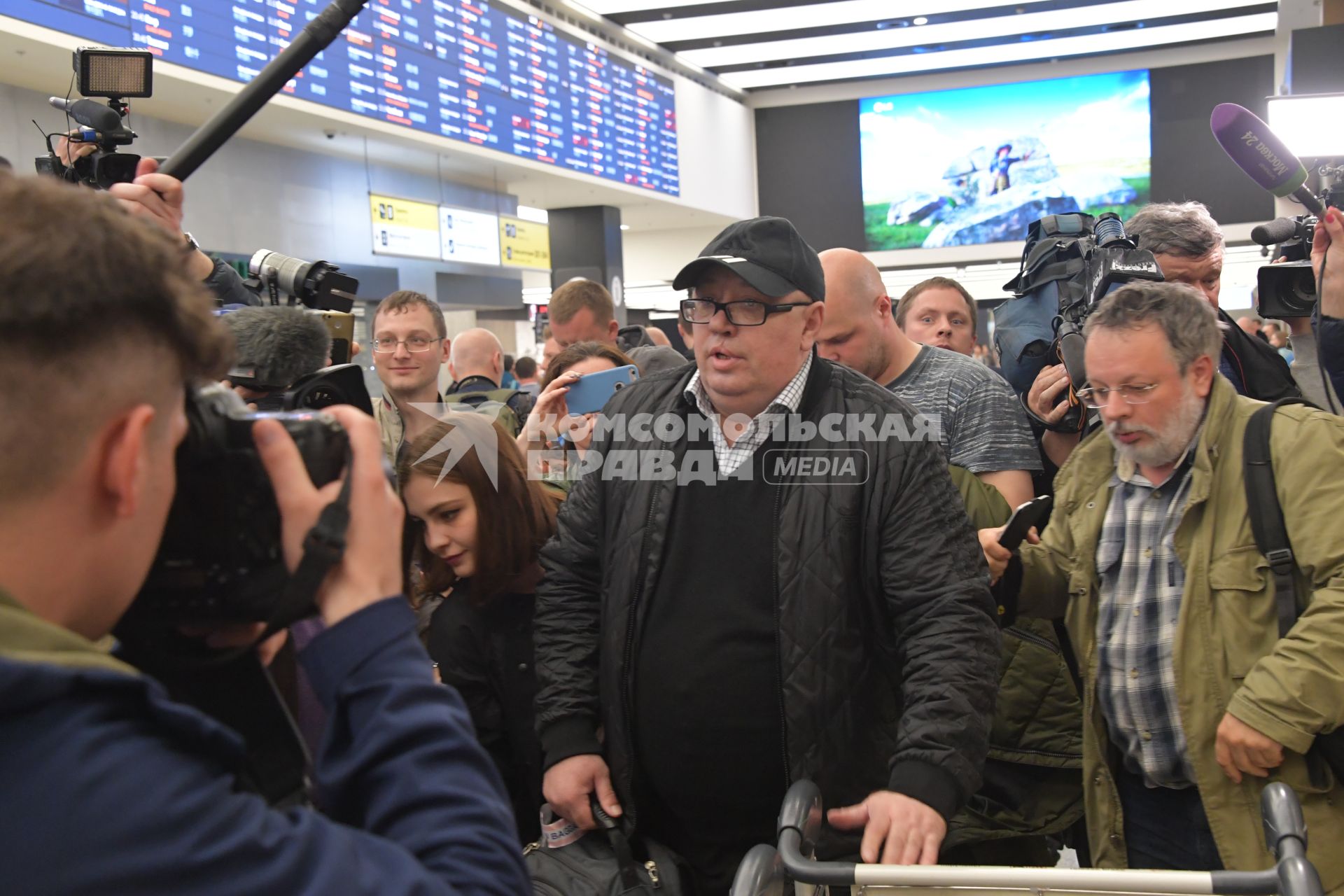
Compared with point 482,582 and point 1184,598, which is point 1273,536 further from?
point 482,582

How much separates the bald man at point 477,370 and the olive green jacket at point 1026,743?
2.48m

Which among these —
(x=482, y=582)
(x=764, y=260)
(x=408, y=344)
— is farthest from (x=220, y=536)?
→ (x=408, y=344)

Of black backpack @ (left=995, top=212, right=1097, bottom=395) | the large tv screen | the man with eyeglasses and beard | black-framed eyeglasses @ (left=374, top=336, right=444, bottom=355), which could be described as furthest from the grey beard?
the large tv screen

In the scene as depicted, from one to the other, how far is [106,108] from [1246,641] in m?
2.36

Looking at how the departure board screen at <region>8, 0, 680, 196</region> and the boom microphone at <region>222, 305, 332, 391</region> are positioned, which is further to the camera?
→ the departure board screen at <region>8, 0, 680, 196</region>

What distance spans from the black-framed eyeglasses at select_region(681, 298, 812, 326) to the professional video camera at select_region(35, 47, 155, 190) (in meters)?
1.08

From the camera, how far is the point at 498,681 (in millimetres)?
2125

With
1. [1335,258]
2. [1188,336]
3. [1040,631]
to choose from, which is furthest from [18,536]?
[1335,258]

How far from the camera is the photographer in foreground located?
68cm

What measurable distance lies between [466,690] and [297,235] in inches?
240

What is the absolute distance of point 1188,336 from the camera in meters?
2.08

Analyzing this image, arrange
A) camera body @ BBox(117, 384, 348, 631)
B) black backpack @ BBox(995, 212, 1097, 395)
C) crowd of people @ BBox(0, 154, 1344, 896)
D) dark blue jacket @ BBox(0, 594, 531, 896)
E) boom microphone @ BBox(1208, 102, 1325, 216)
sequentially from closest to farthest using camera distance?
dark blue jacket @ BBox(0, 594, 531, 896) < camera body @ BBox(117, 384, 348, 631) < crowd of people @ BBox(0, 154, 1344, 896) < boom microphone @ BBox(1208, 102, 1325, 216) < black backpack @ BBox(995, 212, 1097, 395)

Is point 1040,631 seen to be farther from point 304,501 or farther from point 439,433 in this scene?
point 304,501

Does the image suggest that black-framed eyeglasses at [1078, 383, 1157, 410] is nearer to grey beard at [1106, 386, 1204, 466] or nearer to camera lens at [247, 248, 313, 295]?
grey beard at [1106, 386, 1204, 466]
